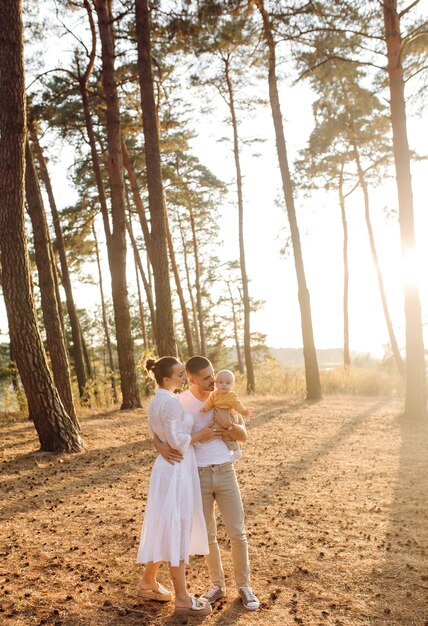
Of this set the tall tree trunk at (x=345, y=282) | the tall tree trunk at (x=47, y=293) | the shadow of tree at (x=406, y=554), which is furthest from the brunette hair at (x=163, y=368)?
the tall tree trunk at (x=345, y=282)

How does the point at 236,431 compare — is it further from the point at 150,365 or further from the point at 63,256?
the point at 63,256

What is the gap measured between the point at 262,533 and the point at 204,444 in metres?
2.14

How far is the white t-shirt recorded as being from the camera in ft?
13.7

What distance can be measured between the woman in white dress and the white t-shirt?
0.22ft

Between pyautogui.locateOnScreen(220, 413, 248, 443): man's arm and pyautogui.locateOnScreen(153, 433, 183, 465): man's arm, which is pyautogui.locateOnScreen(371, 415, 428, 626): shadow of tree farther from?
pyautogui.locateOnScreen(153, 433, 183, 465): man's arm

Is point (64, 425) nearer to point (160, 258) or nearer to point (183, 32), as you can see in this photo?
point (160, 258)

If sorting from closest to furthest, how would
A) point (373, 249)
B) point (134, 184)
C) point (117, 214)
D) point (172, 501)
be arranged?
point (172, 501) → point (117, 214) → point (134, 184) → point (373, 249)

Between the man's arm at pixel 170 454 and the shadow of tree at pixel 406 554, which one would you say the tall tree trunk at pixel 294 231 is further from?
the man's arm at pixel 170 454

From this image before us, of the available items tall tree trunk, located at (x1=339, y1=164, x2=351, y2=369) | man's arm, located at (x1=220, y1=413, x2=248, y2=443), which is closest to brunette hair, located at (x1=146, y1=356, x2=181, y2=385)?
man's arm, located at (x1=220, y1=413, x2=248, y2=443)

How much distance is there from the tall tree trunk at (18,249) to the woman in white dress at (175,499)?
4.81 meters

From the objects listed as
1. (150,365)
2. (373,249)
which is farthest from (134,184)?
(150,365)

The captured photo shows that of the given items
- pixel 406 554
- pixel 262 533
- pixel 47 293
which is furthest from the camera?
Answer: pixel 47 293

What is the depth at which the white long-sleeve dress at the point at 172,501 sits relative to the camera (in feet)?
13.0

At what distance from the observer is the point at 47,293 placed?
11.4m
